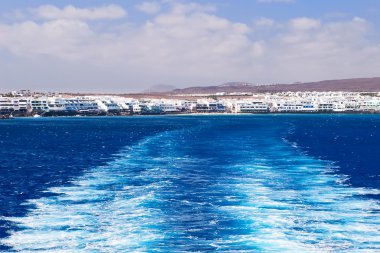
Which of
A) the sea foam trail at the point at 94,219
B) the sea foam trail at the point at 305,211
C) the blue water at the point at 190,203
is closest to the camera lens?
the sea foam trail at the point at 94,219

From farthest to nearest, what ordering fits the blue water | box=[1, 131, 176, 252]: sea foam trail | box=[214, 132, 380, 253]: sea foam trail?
the blue water, box=[214, 132, 380, 253]: sea foam trail, box=[1, 131, 176, 252]: sea foam trail

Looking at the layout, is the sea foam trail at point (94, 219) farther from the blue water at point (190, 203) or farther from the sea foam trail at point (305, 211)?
the sea foam trail at point (305, 211)

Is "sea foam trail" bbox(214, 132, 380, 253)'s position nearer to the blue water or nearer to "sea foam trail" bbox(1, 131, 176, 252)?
the blue water

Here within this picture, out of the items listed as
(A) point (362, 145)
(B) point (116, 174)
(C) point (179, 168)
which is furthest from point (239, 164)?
(A) point (362, 145)

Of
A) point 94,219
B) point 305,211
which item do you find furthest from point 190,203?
point 305,211

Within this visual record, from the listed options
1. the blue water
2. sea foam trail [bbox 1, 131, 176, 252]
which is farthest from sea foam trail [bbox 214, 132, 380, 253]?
sea foam trail [bbox 1, 131, 176, 252]

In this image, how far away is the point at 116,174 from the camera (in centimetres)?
5069

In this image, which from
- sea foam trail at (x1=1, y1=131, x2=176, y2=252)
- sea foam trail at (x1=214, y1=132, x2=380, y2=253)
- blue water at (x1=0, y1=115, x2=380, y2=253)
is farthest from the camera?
blue water at (x1=0, y1=115, x2=380, y2=253)

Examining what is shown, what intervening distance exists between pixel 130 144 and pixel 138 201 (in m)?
49.6

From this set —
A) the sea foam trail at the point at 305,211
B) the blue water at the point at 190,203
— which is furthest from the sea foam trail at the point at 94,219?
the sea foam trail at the point at 305,211

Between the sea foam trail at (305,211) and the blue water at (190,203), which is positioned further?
the blue water at (190,203)

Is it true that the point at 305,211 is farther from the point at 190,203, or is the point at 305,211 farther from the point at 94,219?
the point at 94,219

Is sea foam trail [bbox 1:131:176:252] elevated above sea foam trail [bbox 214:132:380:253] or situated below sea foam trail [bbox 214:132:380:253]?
above

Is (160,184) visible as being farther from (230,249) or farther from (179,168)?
(230,249)
